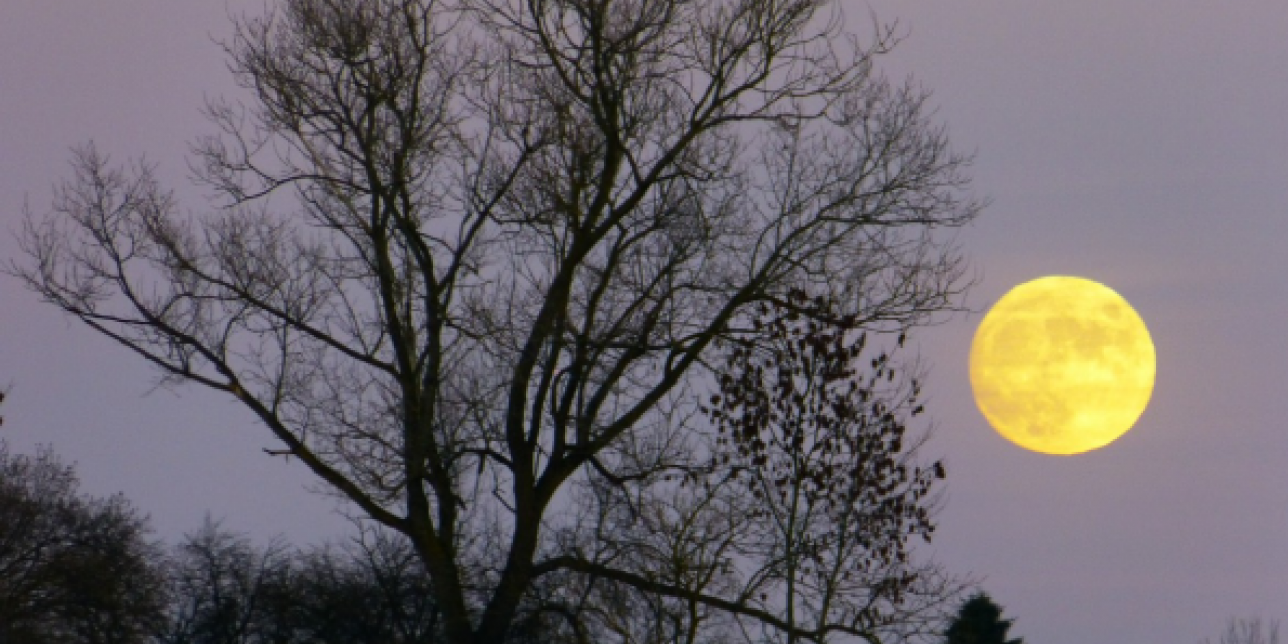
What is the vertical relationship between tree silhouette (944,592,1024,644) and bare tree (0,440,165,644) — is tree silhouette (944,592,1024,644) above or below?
below

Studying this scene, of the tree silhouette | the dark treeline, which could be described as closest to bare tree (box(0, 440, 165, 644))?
the dark treeline

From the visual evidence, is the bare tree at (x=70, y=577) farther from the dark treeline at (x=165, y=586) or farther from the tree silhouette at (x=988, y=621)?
the tree silhouette at (x=988, y=621)

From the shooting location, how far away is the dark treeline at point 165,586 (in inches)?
974

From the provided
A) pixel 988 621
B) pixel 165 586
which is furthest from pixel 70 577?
pixel 988 621

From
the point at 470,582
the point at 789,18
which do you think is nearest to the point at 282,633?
the point at 470,582

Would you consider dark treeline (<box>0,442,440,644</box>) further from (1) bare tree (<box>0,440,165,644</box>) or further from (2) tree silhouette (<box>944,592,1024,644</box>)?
(2) tree silhouette (<box>944,592,1024,644</box>)

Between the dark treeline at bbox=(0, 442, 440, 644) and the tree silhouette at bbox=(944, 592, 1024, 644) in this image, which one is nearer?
the dark treeline at bbox=(0, 442, 440, 644)

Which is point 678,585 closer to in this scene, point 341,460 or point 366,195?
point 341,460

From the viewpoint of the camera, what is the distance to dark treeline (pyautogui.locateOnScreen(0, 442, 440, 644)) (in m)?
24.8

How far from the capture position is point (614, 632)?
16797mm

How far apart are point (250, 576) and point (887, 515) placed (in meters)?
19.9

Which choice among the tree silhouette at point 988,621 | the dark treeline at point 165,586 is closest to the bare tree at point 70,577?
the dark treeline at point 165,586

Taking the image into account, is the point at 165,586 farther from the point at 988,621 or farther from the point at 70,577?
the point at 988,621

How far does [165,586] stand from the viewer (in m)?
39.0
